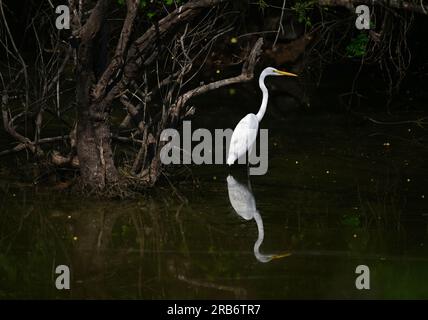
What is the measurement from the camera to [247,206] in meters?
9.43

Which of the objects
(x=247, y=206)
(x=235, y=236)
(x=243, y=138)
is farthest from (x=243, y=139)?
(x=235, y=236)

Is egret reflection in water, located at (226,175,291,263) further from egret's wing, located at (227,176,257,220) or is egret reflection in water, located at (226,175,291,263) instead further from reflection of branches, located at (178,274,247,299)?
reflection of branches, located at (178,274,247,299)

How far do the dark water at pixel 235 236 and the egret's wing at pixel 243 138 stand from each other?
233 millimetres

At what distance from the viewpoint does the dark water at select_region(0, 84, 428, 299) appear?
23.0 ft

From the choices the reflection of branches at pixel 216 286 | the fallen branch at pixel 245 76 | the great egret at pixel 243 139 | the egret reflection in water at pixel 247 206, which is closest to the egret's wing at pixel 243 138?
the great egret at pixel 243 139

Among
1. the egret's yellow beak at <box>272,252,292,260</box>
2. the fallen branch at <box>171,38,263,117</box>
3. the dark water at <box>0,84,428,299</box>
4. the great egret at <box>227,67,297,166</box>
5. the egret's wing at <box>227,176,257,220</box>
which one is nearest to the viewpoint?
the dark water at <box>0,84,428,299</box>

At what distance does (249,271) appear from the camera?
290 inches

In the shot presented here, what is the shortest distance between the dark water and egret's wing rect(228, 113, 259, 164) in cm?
23

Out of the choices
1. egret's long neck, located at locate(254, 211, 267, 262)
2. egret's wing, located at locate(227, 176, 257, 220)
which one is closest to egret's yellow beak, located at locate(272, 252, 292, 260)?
egret's long neck, located at locate(254, 211, 267, 262)

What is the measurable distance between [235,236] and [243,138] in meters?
3.29

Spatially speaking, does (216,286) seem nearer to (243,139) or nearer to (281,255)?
(281,255)

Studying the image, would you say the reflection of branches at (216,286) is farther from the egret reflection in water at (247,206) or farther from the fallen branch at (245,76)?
the fallen branch at (245,76)

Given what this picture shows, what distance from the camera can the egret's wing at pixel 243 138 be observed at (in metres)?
11.3

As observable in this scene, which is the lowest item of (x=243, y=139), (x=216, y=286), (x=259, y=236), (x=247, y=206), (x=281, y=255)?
(x=216, y=286)
